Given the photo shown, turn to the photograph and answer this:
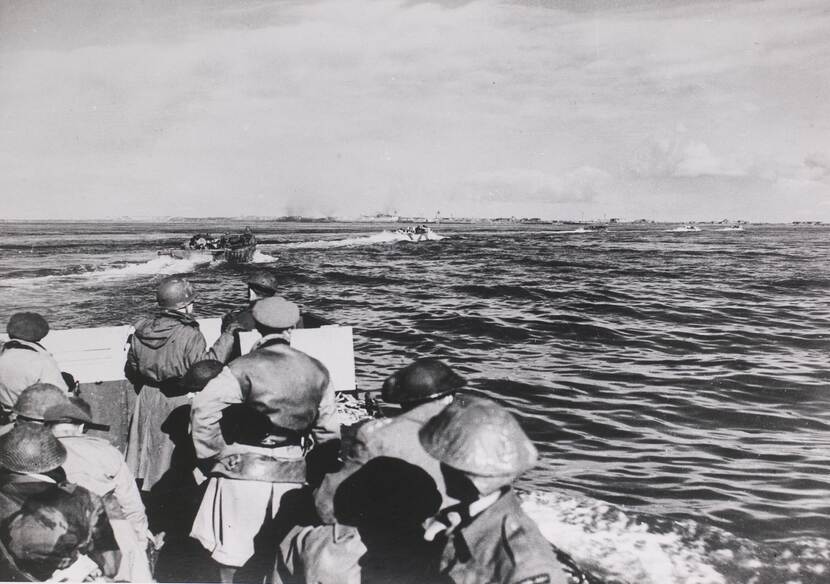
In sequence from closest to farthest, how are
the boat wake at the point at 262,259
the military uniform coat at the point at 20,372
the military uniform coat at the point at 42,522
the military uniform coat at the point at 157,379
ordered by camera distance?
the military uniform coat at the point at 42,522, the military uniform coat at the point at 20,372, the military uniform coat at the point at 157,379, the boat wake at the point at 262,259

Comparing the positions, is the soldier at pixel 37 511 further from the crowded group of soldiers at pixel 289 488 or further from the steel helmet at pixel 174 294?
the steel helmet at pixel 174 294

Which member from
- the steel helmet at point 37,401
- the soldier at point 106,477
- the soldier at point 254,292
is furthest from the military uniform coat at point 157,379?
the steel helmet at point 37,401

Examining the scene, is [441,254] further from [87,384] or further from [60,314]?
[87,384]

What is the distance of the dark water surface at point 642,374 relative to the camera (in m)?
4.55

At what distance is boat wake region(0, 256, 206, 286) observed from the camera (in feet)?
106

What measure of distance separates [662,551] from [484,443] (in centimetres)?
270

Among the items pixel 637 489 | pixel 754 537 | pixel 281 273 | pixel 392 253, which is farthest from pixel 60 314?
pixel 392 253

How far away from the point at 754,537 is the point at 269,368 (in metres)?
5.77

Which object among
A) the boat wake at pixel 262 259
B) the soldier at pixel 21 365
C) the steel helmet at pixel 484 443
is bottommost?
the boat wake at pixel 262 259

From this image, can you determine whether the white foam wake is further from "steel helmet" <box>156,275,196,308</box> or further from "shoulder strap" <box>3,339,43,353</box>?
"shoulder strap" <box>3,339,43,353</box>

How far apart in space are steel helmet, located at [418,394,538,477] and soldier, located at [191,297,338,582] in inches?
47.2

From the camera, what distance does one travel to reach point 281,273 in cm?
3597

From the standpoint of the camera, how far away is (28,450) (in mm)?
2430

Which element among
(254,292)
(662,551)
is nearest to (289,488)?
(254,292)
